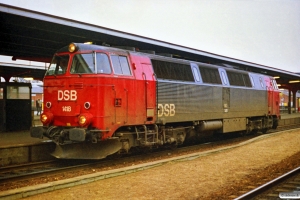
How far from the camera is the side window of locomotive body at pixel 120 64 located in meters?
11.1

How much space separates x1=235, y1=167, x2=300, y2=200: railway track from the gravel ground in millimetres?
369

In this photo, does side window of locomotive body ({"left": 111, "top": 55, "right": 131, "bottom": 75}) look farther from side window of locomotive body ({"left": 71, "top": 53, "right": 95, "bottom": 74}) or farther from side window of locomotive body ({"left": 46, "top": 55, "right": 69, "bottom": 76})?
side window of locomotive body ({"left": 46, "top": 55, "right": 69, "bottom": 76})

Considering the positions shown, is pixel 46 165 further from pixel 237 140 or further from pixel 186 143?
pixel 237 140

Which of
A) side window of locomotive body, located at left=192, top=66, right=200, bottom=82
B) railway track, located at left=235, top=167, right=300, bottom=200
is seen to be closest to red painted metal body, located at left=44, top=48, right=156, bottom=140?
Answer: side window of locomotive body, located at left=192, top=66, right=200, bottom=82

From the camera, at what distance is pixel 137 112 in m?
11.6

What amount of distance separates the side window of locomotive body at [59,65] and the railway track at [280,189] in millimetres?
6683

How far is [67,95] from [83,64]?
1.06 meters

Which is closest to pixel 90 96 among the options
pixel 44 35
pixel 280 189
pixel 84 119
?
pixel 84 119

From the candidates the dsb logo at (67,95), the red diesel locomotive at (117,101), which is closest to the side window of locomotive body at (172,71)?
the red diesel locomotive at (117,101)

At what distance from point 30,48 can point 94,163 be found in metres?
7.53

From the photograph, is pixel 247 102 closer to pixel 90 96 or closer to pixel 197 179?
pixel 197 179

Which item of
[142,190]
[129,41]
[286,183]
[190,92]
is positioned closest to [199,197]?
[142,190]

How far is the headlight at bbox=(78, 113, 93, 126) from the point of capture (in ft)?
33.3

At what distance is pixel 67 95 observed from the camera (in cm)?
1074
